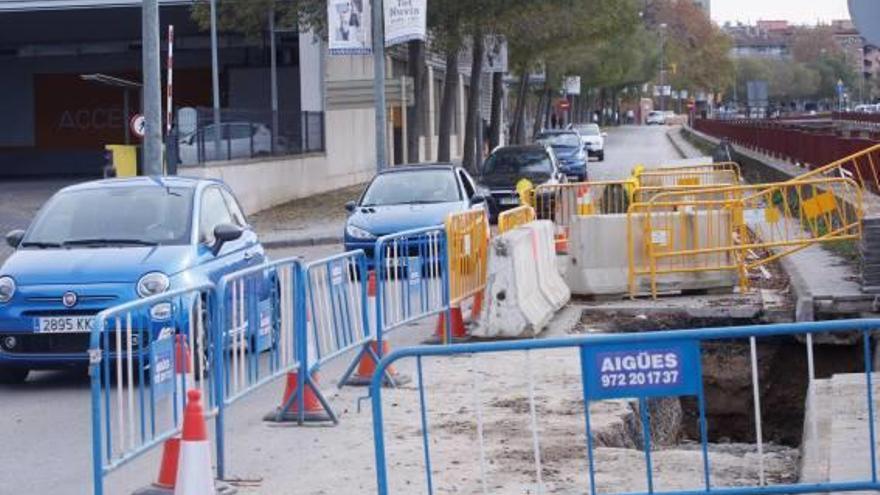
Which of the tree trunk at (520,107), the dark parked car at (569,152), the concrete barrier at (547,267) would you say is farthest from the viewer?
the tree trunk at (520,107)

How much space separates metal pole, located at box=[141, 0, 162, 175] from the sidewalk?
672 cm

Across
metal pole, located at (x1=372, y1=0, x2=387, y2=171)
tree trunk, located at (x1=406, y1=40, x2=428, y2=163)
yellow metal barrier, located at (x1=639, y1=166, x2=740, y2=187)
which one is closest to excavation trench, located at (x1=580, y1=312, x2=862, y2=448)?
yellow metal barrier, located at (x1=639, y1=166, x2=740, y2=187)

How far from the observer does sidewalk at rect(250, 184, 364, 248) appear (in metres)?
28.9

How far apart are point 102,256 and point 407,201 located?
10.0 m

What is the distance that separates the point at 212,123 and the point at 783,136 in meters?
15.2

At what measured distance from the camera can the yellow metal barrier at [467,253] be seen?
13867 mm

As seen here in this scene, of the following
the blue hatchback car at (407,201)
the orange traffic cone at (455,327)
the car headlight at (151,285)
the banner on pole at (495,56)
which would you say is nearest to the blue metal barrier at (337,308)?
the car headlight at (151,285)

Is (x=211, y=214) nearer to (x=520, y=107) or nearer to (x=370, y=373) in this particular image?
(x=370, y=373)

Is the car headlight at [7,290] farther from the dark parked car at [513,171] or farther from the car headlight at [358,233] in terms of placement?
the dark parked car at [513,171]

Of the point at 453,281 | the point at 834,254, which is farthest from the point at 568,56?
the point at 453,281

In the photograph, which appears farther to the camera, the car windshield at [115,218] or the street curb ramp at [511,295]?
the street curb ramp at [511,295]

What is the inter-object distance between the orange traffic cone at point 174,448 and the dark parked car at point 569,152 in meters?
36.9

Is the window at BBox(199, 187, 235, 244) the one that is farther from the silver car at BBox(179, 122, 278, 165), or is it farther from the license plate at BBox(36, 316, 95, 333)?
the silver car at BBox(179, 122, 278, 165)

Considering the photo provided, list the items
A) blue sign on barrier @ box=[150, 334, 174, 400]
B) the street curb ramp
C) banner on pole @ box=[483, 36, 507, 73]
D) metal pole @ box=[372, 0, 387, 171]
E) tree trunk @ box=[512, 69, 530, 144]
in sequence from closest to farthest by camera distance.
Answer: blue sign on barrier @ box=[150, 334, 174, 400]
the street curb ramp
metal pole @ box=[372, 0, 387, 171]
banner on pole @ box=[483, 36, 507, 73]
tree trunk @ box=[512, 69, 530, 144]
